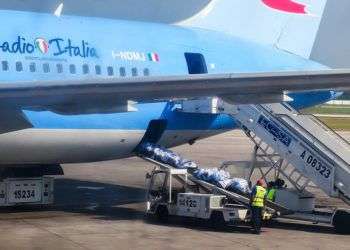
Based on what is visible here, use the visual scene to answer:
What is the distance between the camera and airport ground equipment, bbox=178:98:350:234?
A: 17719 millimetres

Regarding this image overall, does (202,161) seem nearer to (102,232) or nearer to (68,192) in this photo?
(68,192)

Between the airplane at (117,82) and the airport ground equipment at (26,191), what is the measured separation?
484mm

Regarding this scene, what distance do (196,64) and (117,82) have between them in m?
8.99

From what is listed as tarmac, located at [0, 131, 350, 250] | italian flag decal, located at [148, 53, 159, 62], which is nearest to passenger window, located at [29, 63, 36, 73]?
tarmac, located at [0, 131, 350, 250]

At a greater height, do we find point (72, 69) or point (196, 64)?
point (196, 64)

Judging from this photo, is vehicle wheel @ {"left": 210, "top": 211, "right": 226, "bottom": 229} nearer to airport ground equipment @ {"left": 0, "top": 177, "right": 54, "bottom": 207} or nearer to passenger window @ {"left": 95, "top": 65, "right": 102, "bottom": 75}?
airport ground equipment @ {"left": 0, "top": 177, "right": 54, "bottom": 207}

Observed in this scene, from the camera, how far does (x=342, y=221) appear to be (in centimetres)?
1725

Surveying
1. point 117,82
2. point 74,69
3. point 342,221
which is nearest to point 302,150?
point 342,221

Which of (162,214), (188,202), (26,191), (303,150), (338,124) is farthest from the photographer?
(338,124)

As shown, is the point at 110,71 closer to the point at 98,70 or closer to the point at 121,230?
the point at 98,70

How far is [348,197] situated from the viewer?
57.8 ft

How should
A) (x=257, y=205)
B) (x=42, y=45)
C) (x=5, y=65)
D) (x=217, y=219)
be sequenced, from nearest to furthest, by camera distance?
1. (x=257, y=205)
2. (x=217, y=219)
3. (x=5, y=65)
4. (x=42, y=45)

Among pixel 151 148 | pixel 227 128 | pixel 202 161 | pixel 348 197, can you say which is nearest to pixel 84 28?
pixel 151 148

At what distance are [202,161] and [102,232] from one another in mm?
18778
